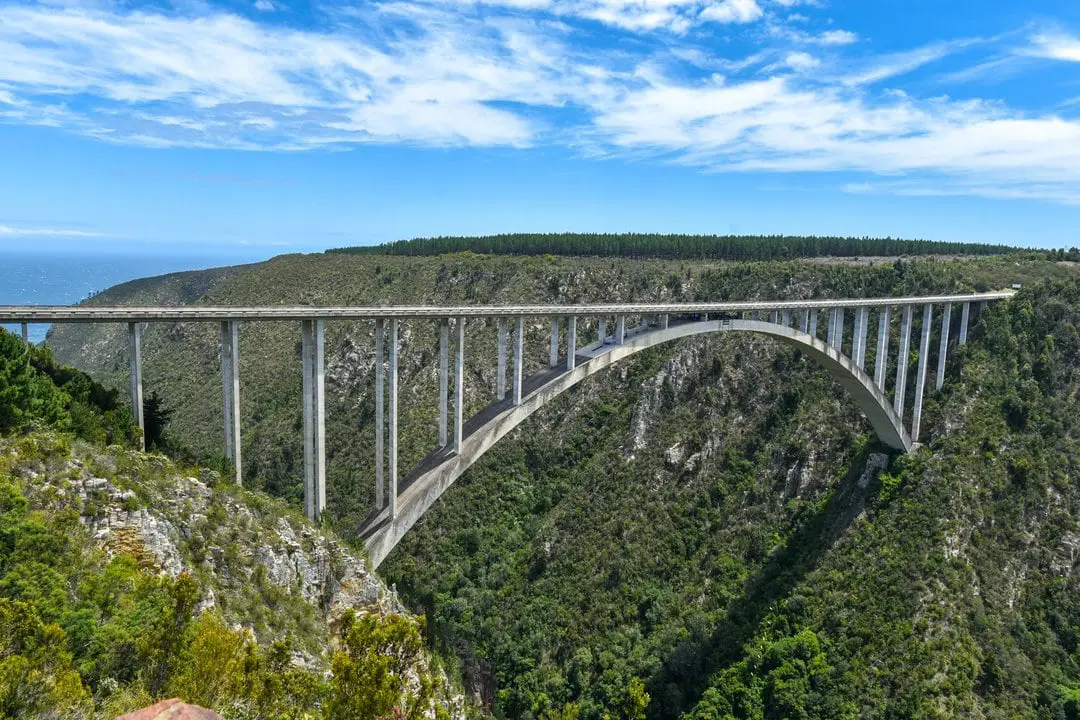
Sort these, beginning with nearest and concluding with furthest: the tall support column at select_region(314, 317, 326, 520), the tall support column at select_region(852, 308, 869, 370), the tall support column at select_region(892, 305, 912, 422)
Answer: the tall support column at select_region(314, 317, 326, 520) < the tall support column at select_region(852, 308, 869, 370) < the tall support column at select_region(892, 305, 912, 422)

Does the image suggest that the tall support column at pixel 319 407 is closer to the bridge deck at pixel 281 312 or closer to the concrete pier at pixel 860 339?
the bridge deck at pixel 281 312

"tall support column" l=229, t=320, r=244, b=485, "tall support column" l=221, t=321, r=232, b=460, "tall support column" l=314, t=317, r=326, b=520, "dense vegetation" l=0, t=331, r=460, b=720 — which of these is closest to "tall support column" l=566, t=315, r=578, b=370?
"tall support column" l=314, t=317, r=326, b=520

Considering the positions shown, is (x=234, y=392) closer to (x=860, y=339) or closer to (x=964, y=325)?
(x=860, y=339)

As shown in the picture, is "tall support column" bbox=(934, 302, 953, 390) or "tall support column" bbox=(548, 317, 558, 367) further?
"tall support column" bbox=(934, 302, 953, 390)

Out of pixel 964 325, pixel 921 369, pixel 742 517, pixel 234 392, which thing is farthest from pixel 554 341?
pixel 964 325

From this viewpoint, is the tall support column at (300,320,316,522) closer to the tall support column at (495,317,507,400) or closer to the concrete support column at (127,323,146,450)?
the concrete support column at (127,323,146,450)

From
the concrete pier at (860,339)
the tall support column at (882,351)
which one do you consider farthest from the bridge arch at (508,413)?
the tall support column at (882,351)
